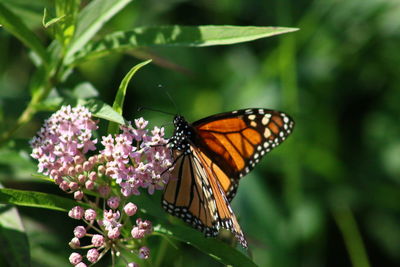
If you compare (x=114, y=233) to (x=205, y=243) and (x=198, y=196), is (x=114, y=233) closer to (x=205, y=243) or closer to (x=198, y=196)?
(x=205, y=243)

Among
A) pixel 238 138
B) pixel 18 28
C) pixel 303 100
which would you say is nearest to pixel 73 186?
pixel 18 28

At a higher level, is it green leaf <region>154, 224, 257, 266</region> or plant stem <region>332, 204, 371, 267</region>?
plant stem <region>332, 204, 371, 267</region>

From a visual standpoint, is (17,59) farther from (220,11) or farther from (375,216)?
(375,216)

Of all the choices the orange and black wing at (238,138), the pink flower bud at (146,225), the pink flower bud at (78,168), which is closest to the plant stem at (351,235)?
the orange and black wing at (238,138)

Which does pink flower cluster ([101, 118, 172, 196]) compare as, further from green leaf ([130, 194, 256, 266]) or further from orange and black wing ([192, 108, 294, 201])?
orange and black wing ([192, 108, 294, 201])

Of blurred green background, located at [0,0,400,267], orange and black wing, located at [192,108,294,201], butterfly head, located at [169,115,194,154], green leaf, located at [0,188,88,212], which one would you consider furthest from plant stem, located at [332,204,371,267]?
green leaf, located at [0,188,88,212]

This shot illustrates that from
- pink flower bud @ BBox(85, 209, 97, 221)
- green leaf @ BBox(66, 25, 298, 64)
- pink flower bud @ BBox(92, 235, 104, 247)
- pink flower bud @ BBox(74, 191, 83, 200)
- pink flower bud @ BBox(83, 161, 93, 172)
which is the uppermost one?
green leaf @ BBox(66, 25, 298, 64)

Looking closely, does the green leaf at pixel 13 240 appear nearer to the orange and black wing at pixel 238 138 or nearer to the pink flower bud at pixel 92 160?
the pink flower bud at pixel 92 160
